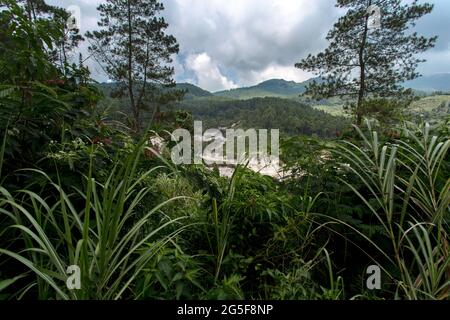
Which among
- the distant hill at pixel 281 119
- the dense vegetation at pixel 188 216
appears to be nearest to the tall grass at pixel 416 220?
the dense vegetation at pixel 188 216

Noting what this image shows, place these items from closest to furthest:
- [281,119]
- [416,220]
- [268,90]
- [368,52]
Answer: [416,220], [368,52], [281,119], [268,90]

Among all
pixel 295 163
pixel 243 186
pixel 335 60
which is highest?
pixel 335 60

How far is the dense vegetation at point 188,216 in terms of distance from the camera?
1.04 meters

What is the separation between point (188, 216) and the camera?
4.60 feet

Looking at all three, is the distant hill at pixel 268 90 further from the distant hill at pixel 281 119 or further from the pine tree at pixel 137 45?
the pine tree at pixel 137 45

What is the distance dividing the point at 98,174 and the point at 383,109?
10.6 metres

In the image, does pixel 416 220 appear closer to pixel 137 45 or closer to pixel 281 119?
pixel 137 45

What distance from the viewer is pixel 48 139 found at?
1.35 m

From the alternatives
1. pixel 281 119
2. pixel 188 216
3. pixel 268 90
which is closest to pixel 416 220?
pixel 188 216

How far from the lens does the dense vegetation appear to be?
1045 millimetres

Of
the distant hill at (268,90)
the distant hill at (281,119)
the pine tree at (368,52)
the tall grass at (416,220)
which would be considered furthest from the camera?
the distant hill at (268,90)

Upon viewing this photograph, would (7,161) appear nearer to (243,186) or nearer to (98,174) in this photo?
(98,174)

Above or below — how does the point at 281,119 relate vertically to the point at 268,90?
below
